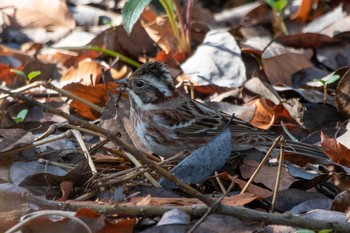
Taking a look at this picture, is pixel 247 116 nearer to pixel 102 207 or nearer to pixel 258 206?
pixel 258 206

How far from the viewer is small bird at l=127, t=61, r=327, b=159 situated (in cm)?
485

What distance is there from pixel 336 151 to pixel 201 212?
4.26 ft

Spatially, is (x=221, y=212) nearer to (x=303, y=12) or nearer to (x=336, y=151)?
(x=336, y=151)

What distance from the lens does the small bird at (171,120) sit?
4848 mm

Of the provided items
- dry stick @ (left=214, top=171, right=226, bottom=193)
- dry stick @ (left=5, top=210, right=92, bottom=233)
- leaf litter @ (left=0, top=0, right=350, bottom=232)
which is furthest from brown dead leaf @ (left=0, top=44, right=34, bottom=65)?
dry stick @ (left=5, top=210, right=92, bottom=233)

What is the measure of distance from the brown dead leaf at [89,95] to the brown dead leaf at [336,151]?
1.60 m

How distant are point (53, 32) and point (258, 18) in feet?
5.96

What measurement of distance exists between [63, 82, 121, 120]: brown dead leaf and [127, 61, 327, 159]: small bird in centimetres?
33

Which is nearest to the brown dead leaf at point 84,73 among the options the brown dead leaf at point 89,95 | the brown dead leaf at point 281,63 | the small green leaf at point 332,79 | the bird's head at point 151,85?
the brown dead leaf at point 89,95

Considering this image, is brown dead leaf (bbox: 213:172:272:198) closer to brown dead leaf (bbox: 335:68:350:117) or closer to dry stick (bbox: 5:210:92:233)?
dry stick (bbox: 5:210:92:233)

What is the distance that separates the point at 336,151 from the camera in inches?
178

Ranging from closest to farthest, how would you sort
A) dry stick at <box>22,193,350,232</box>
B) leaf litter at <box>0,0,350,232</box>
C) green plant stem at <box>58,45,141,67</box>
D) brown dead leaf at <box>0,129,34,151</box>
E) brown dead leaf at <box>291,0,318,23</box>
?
dry stick at <box>22,193,350,232</box>
leaf litter at <box>0,0,350,232</box>
brown dead leaf at <box>0,129,34,151</box>
green plant stem at <box>58,45,141,67</box>
brown dead leaf at <box>291,0,318,23</box>

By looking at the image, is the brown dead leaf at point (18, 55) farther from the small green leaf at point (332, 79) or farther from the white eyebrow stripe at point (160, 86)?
the small green leaf at point (332, 79)

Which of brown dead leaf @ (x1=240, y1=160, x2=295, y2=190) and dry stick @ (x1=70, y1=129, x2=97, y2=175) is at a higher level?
dry stick @ (x1=70, y1=129, x2=97, y2=175)
